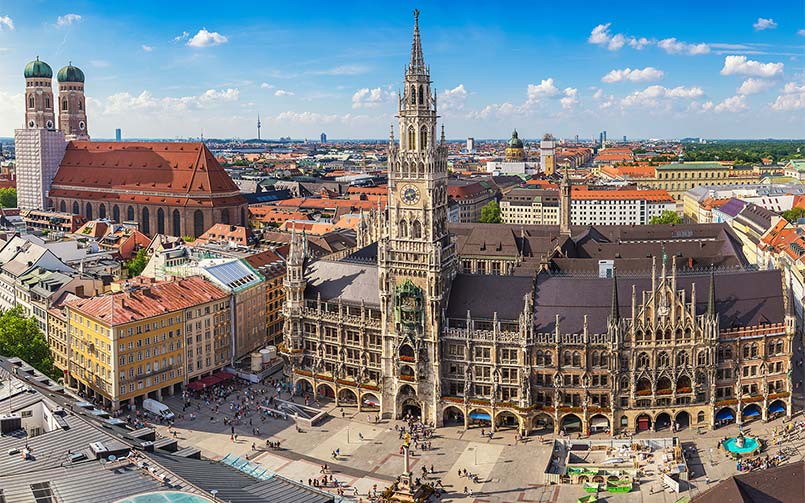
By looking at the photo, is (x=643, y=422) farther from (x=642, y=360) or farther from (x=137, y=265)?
(x=137, y=265)

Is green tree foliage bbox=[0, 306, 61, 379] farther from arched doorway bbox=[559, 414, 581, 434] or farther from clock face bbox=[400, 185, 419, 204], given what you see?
arched doorway bbox=[559, 414, 581, 434]

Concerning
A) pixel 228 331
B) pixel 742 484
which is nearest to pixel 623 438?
pixel 742 484

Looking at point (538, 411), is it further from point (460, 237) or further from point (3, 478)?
point (460, 237)

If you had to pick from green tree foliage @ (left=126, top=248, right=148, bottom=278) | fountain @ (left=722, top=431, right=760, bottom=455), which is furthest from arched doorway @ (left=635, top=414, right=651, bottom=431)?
green tree foliage @ (left=126, top=248, right=148, bottom=278)

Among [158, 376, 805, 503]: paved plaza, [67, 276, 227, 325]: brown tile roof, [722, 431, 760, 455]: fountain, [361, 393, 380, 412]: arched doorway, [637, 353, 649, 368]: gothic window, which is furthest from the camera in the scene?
[67, 276, 227, 325]: brown tile roof

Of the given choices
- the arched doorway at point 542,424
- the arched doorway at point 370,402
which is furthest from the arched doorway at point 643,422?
the arched doorway at point 370,402

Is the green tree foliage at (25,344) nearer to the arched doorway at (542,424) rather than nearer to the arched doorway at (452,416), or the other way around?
the arched doorway at (452,416)

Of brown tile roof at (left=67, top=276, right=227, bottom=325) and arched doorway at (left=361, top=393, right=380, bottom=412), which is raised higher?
brown tile roof at (left=67, top=276, right=227, bottom=325)
